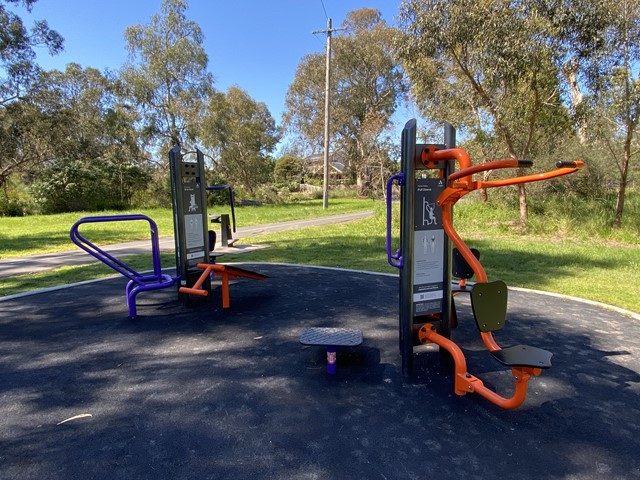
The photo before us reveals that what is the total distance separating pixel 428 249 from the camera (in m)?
2.62

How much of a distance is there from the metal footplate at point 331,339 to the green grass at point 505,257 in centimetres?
337

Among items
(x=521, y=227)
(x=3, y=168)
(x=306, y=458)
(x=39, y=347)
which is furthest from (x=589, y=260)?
(x=3, y=168)

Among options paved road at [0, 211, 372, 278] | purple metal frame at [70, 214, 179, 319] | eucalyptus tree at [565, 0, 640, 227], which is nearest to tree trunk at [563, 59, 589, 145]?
eucalyptus tree at [565, 0, 640, 227]

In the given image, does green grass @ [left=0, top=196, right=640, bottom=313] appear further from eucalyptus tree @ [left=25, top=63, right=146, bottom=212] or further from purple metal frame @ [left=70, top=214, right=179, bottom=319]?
eucalyptus tree @ [left=25, top=63, right=146, bottom=212]

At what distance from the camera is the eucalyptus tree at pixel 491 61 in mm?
8398

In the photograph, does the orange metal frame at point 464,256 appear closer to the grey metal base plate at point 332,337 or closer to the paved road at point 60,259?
the grey metal base plate at point 332,337

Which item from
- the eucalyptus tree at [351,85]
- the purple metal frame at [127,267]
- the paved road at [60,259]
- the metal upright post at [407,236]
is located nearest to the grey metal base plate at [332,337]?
the metal upright post at [407,236]

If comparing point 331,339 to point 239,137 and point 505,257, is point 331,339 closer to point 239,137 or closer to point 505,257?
point 505,257

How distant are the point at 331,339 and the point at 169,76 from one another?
22.3 meters

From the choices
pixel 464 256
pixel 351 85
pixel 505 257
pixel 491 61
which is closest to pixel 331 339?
pixel 464 256

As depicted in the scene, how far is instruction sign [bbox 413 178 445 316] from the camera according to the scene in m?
2.57

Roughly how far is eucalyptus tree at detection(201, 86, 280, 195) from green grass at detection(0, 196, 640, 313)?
12.9 metres

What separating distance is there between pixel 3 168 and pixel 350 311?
21.3 metres

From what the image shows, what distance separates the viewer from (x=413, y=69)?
33.7 feet
